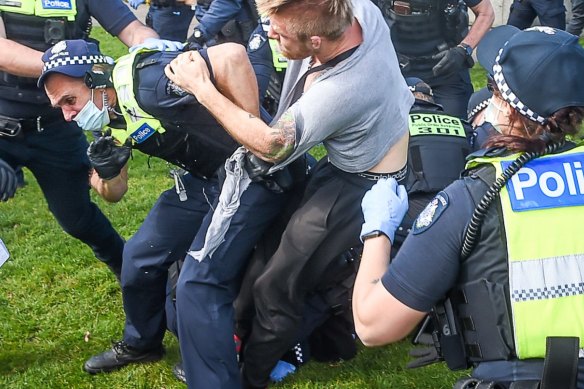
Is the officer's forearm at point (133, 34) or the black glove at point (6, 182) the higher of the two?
the officer's forearm at point (133, 34)

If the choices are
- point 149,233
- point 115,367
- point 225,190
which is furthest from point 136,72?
point 115,367

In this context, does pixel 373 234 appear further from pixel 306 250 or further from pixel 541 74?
pixel 306 250

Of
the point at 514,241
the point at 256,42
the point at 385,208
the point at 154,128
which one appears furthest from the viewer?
the point at 256,42

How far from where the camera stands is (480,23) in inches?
232

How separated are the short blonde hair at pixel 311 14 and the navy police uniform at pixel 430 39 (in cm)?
256

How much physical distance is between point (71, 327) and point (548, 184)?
3.20 meters

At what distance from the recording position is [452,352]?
2.41m

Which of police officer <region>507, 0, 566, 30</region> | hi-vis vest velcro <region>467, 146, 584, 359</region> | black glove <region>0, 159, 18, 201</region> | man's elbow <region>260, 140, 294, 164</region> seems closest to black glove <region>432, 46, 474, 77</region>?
man's elbow <region>260, 140, 294, 164</region>

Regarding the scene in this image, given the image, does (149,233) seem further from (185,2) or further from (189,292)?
(185,2)

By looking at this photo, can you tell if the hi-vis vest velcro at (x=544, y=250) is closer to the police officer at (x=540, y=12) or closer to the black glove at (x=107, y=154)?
the black glove at (x=107, y=154)

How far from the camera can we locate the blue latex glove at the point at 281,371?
3947mm

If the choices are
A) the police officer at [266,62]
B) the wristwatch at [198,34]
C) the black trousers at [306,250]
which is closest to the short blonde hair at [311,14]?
the black trousers at [306,250]

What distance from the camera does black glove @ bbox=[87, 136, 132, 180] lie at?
3.40 metres

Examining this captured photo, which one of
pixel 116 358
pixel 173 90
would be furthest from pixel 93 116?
pixel 116 358
